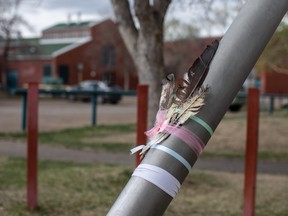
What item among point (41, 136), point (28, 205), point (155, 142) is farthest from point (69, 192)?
point (41, 136)

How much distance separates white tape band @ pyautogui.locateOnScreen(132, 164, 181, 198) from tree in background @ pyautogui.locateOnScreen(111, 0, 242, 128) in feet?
17.6

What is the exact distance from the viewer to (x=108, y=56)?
201 feet

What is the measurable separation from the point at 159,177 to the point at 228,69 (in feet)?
1.83

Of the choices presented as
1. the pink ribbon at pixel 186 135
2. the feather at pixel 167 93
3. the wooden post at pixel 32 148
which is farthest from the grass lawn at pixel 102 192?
the pink ribbon at pixel 186 135

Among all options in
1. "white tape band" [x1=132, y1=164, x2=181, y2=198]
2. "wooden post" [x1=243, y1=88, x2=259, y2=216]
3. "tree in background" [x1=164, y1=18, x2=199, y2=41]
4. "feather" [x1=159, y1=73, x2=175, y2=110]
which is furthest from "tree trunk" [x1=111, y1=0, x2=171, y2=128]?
"tree in background" [x1=164, y1=18, x2=199, y2=41]

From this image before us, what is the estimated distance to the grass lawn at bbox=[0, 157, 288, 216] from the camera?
633 cm

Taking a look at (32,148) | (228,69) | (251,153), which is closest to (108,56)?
(32,148)

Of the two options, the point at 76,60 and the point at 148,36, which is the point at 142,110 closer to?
the point at 148,36

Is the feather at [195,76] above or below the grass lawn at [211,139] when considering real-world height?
above

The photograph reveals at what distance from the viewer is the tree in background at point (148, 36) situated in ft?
24.4

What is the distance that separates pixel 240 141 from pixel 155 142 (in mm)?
12981

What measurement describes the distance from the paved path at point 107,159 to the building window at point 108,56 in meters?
47.6

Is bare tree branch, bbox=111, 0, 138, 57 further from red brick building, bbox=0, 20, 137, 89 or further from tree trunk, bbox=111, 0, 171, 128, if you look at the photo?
red brick building, bbox=0, 20, 137, 89

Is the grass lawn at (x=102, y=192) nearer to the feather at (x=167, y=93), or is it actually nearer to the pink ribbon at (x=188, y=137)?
the feather at (x=167, y=93)
